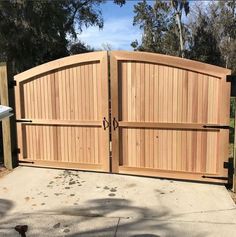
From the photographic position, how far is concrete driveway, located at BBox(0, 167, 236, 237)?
Answer: 4098mm

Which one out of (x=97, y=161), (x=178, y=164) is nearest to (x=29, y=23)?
(x=97, y=161)

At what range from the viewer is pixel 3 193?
5402 mm

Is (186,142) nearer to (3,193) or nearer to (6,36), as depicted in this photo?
(3,193)

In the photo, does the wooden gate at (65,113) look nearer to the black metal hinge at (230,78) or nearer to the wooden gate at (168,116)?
the wooden gate at (168,116)

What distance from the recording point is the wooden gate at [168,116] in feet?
17.5

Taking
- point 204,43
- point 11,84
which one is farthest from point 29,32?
point 204,43

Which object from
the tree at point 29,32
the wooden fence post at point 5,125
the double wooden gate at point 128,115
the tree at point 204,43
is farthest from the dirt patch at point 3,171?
the tree at point 204,43

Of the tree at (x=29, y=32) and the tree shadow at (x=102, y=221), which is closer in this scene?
the tree shadow at (x=102, y=221)

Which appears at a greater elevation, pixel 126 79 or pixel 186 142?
pixel 126 79

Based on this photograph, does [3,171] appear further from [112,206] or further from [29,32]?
[29,32]

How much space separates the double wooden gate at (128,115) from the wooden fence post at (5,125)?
0.20 metres

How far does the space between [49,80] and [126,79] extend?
146cm

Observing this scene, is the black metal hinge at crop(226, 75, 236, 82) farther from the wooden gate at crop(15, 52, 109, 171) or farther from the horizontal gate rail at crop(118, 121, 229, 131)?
the wooden gate at crop(15, 52, 109, 171)

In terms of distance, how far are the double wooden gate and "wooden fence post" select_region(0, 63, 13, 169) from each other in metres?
0.20
